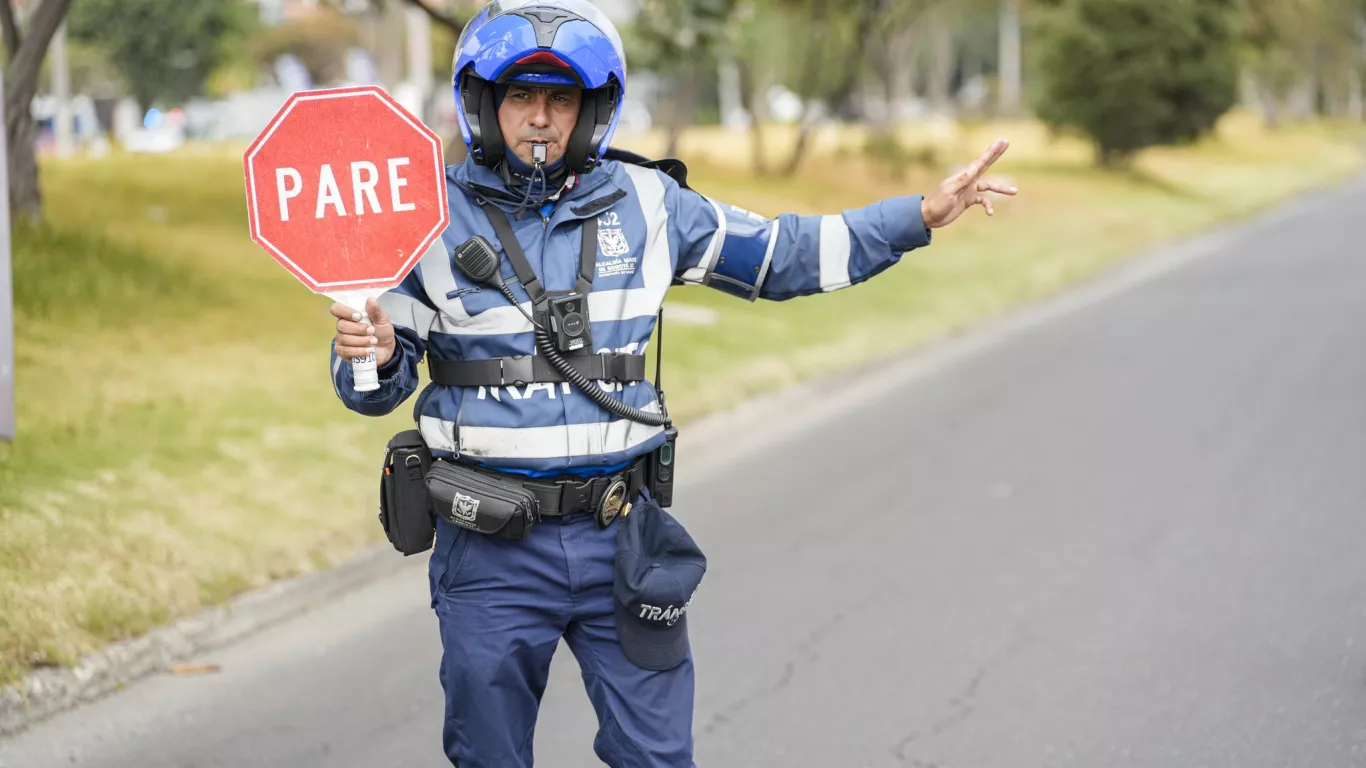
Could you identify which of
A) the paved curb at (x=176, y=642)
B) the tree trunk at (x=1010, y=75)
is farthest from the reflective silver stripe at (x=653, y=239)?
the tree trunk at (x=1010, y=75)

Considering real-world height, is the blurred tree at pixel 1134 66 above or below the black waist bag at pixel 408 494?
below

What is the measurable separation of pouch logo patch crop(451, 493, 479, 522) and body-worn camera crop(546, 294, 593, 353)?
34 centimetres

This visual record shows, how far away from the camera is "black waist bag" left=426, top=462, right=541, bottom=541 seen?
315cm

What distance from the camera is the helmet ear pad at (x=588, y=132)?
10.7ft

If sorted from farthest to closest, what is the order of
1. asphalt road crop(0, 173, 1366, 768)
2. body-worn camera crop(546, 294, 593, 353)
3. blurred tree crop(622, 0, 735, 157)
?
blurred tree crop(622, 0, 735, 157)
asphalt road crop(0, 173, 1366, 768)
body-worn camera crop(546, 294, 593, 353)

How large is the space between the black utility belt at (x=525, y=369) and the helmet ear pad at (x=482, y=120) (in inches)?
15.9

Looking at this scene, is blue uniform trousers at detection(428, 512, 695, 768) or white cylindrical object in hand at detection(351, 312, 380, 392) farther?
blue uniform trousers at detection(428, 512, 695, 768)

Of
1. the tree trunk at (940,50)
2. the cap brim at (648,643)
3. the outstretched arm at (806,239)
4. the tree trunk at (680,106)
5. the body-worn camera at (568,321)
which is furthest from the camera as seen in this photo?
the tree trunk at (940,50)

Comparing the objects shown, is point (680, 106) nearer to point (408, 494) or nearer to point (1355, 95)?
point (408, 494)

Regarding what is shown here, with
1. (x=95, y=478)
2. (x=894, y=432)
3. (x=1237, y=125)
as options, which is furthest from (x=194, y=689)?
(x=1237, y=125)

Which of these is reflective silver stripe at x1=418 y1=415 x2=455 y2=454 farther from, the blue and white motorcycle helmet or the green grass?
the green grass

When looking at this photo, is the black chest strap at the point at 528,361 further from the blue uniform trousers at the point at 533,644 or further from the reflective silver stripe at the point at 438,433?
the blue uniform trousers at the point at 533,644

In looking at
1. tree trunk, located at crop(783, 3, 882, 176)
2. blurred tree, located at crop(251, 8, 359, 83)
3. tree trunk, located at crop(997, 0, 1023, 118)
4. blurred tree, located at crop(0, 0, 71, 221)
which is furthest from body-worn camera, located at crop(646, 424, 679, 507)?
tree trunk, located at crop(997, 0, 1023, 118)

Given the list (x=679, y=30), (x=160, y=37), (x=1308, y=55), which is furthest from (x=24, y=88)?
(x=1308, y=55)
